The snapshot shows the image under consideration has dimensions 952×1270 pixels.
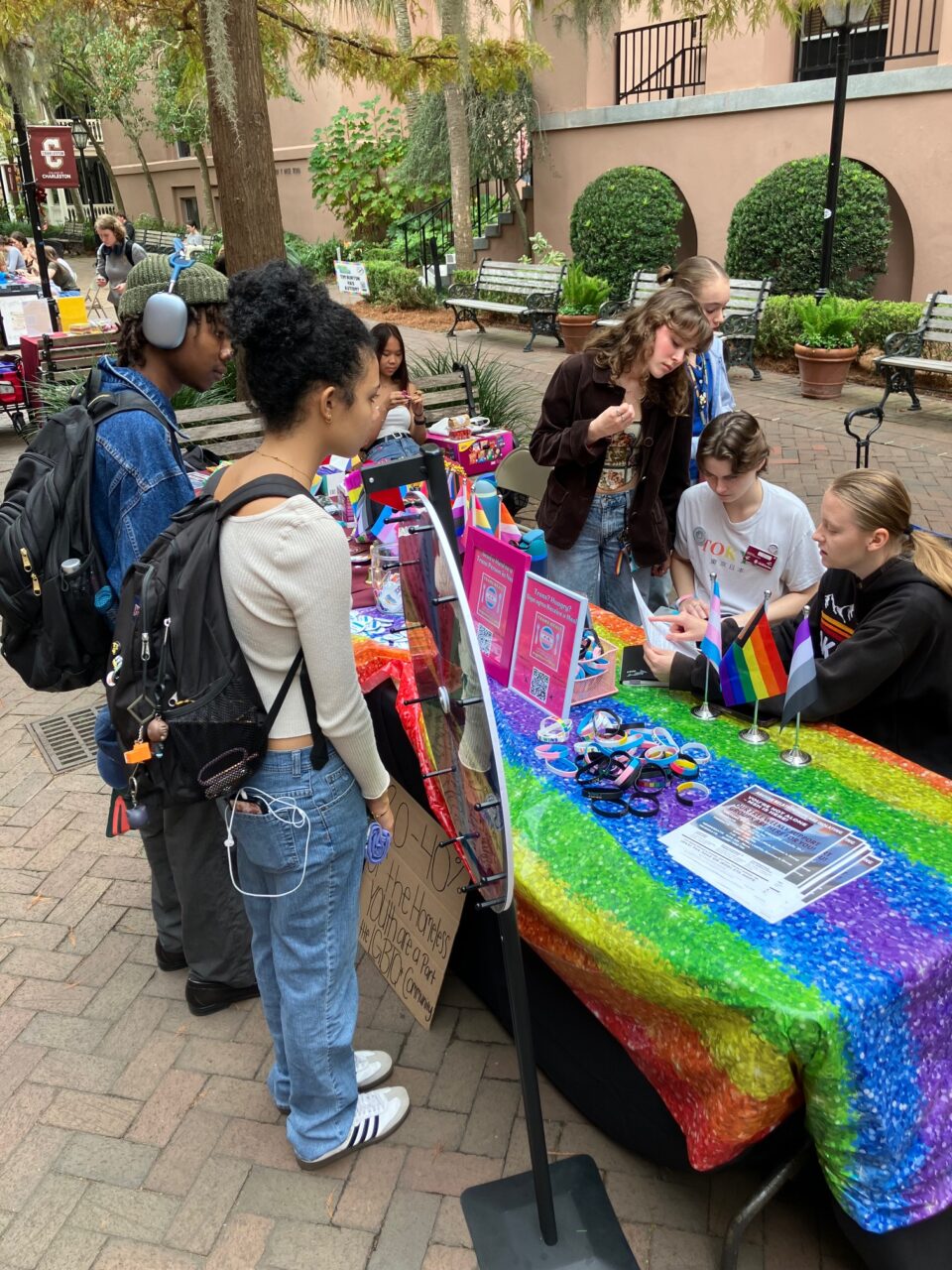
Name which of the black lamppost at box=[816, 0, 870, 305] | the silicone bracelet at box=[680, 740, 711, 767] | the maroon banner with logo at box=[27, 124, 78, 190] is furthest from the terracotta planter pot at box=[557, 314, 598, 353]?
the silicone bracelet at box=[680, 740, 711, 767]

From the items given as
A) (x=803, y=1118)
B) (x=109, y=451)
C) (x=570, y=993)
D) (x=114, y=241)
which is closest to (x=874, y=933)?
(x=803, y=1118)

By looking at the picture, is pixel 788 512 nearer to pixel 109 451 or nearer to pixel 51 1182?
pixel 109 451

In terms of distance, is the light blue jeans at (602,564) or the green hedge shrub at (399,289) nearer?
the light blue jeans at (602,564)

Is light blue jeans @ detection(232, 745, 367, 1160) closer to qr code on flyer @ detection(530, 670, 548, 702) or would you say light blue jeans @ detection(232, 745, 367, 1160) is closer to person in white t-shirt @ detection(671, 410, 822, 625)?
qr code on flyer @ detection(530, 670, 548, 702)

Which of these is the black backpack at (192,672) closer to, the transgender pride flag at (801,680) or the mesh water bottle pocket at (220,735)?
the mesh water bottle pocket at (220,735)

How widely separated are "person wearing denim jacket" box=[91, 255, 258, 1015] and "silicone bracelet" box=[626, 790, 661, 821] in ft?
3.42

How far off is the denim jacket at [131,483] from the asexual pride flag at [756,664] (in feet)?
4.60

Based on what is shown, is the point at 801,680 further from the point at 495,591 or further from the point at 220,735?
the point at 220,735

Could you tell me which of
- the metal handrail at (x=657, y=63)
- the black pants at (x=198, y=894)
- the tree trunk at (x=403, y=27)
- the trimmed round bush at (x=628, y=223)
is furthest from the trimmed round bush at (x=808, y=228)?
the black pants at (x=198, y=894)

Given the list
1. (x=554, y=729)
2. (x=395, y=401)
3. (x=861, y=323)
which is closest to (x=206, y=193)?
(x=861, y=323)

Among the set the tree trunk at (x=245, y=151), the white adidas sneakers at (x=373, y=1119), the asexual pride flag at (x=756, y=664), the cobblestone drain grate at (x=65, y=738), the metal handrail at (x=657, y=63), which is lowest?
the cobblestone drain grate at (x=65, y=738)

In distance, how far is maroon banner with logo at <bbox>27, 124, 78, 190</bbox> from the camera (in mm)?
9805

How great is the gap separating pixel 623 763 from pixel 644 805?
150 mm

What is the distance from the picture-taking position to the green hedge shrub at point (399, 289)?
1510 cm
